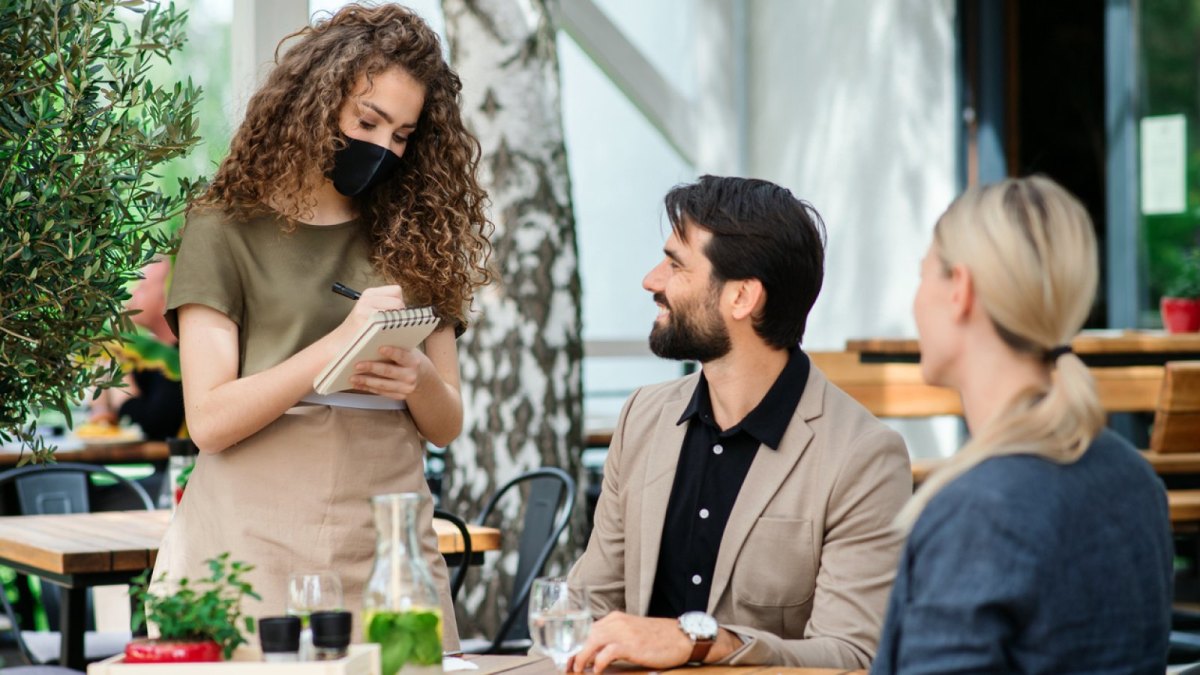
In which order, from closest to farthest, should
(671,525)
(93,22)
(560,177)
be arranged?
1. (93,22)
2. (671,525)
3. (560,177)

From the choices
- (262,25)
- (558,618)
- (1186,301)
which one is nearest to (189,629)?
(558,618)

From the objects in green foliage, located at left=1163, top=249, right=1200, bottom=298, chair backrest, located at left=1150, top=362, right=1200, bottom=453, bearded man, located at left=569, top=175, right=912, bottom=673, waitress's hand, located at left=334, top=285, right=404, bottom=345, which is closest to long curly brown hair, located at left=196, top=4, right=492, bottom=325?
waitress's hand, located at left=334, top=285, right=404, bottom=345

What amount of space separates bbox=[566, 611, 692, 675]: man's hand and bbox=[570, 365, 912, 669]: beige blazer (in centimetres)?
16

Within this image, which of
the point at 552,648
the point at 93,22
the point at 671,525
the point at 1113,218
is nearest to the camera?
the point at 552,648

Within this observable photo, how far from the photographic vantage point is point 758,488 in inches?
94.3

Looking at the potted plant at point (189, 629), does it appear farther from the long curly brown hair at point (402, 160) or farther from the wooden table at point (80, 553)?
the wooden table at point (80, 553)

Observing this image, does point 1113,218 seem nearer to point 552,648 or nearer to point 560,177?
point 560,177

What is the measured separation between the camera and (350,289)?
237 cm

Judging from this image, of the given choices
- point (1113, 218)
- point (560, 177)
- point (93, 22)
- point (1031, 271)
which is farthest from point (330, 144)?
point (1113, 218)

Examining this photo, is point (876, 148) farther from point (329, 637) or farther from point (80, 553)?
point (329, 637)

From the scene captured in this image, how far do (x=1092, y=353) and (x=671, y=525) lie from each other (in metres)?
4.16

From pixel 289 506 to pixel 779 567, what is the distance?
0.79m

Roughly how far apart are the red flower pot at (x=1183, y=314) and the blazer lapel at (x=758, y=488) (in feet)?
15.0

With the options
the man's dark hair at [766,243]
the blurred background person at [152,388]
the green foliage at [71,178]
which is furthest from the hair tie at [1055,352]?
the blurred background person at [152,388]
